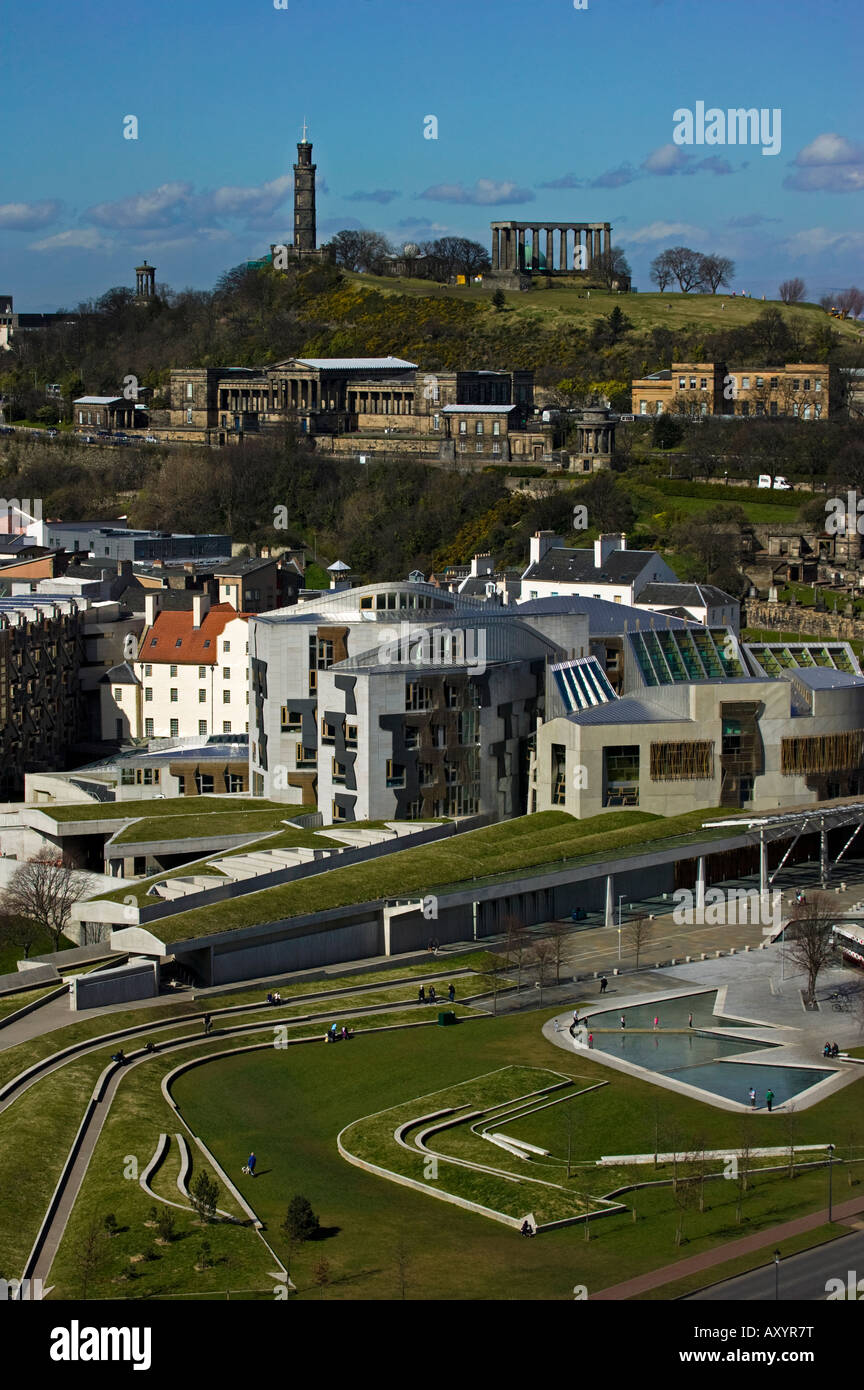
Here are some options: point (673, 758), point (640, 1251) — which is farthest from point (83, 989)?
point (673, 758)

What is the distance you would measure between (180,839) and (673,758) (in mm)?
19066

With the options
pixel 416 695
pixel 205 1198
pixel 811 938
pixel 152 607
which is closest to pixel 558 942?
pixel 811 938

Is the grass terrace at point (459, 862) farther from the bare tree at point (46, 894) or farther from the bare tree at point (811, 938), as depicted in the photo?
the bare tree at point (46, 894)

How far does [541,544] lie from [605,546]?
580cm

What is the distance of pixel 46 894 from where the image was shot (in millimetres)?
79438

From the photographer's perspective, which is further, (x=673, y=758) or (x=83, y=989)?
(x=673, y=758)

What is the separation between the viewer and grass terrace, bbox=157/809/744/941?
233ft

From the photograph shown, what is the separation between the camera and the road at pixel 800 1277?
4391cm

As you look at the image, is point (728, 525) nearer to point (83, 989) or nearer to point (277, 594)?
point (277, 594)

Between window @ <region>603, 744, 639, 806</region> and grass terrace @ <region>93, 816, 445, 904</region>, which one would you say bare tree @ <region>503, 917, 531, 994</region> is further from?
window @ <region>603, 744, 639, 806</region>

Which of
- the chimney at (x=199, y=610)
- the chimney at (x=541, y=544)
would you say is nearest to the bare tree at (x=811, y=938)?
the chimney at (x=199, y=610)

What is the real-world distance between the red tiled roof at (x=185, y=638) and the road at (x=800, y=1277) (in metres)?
63.9

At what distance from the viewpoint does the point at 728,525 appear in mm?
141000

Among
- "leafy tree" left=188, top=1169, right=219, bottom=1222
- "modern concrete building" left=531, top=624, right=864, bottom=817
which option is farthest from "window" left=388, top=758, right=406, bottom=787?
"leafy tree" left=188, top=1169, right=219, bottom=1222
